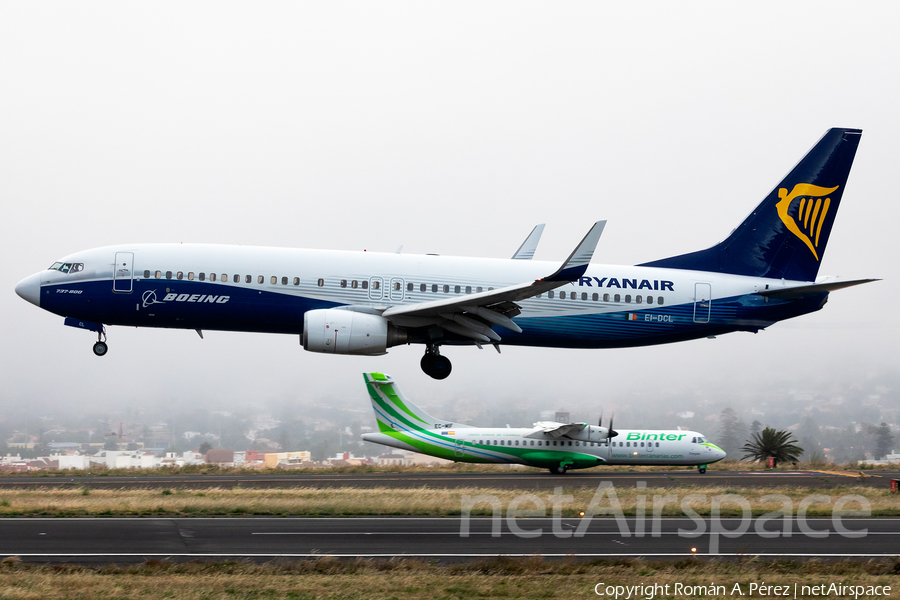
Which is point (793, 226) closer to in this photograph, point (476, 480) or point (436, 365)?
point (436, 365)

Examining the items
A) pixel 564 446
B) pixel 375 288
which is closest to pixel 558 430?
pixel 564 446

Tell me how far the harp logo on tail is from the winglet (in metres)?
12.4

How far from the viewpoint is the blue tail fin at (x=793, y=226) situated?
34.2 m

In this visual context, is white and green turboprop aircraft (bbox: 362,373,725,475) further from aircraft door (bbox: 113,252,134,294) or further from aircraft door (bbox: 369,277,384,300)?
aircraft door (bbox: 113,252,134,294)

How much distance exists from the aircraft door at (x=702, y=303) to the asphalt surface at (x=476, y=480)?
46.4 feet

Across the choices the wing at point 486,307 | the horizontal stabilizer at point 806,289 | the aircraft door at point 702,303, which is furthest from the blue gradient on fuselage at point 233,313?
the horizontal stabilizer at point 806,289

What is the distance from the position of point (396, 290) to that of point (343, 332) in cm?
249

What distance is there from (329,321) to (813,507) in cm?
2107

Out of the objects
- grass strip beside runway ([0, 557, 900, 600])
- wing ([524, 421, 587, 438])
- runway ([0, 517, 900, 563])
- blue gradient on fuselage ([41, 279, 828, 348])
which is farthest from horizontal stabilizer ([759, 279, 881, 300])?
wing ([524, 421, 587, 438])

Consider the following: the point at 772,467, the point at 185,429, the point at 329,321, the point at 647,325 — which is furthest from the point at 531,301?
the point at 185,429

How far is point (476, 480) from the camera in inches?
1879

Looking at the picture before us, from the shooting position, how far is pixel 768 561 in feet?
73.9

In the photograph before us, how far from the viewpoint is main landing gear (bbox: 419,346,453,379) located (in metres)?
31.5

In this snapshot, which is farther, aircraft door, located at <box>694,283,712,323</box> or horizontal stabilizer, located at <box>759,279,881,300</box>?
aircraft door, located at <box>694,283,712,323</box>
